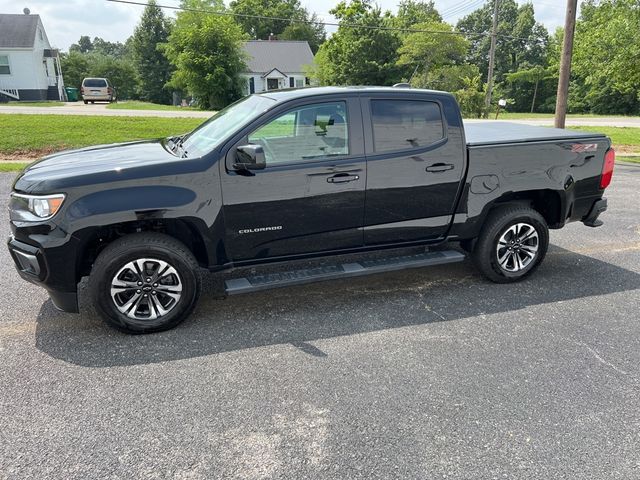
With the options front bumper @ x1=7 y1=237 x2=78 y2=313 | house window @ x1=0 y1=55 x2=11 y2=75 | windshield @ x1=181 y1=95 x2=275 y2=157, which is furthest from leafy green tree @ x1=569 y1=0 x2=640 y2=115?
house window @ x1=0 y1=55 x2=11 y2=75

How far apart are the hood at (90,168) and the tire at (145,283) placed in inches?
19.5

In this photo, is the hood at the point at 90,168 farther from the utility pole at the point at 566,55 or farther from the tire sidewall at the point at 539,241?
the utility pole at the point at 566,55

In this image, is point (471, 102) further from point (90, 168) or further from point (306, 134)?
point (90, 168)

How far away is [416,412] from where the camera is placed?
2.99m

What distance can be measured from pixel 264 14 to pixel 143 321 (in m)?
80.0

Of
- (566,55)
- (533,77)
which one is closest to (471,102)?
(533,77)

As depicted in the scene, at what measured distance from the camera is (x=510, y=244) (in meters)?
4.91

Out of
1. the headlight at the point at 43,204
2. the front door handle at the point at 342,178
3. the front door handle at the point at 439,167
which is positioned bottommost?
the headlight at the point at 43,204

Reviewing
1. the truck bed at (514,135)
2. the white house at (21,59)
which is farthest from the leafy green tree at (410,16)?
the truck bed at (514,135)

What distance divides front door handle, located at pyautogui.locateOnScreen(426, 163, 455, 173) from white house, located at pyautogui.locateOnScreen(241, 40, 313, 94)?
50049 millimetres

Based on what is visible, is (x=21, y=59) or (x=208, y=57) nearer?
(x=208, y=57)

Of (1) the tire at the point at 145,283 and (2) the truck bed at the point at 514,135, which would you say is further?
(2) the truck bed at the point at 514,135

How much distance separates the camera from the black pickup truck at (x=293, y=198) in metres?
3.67

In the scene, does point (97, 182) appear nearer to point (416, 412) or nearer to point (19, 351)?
point (19, 351)
